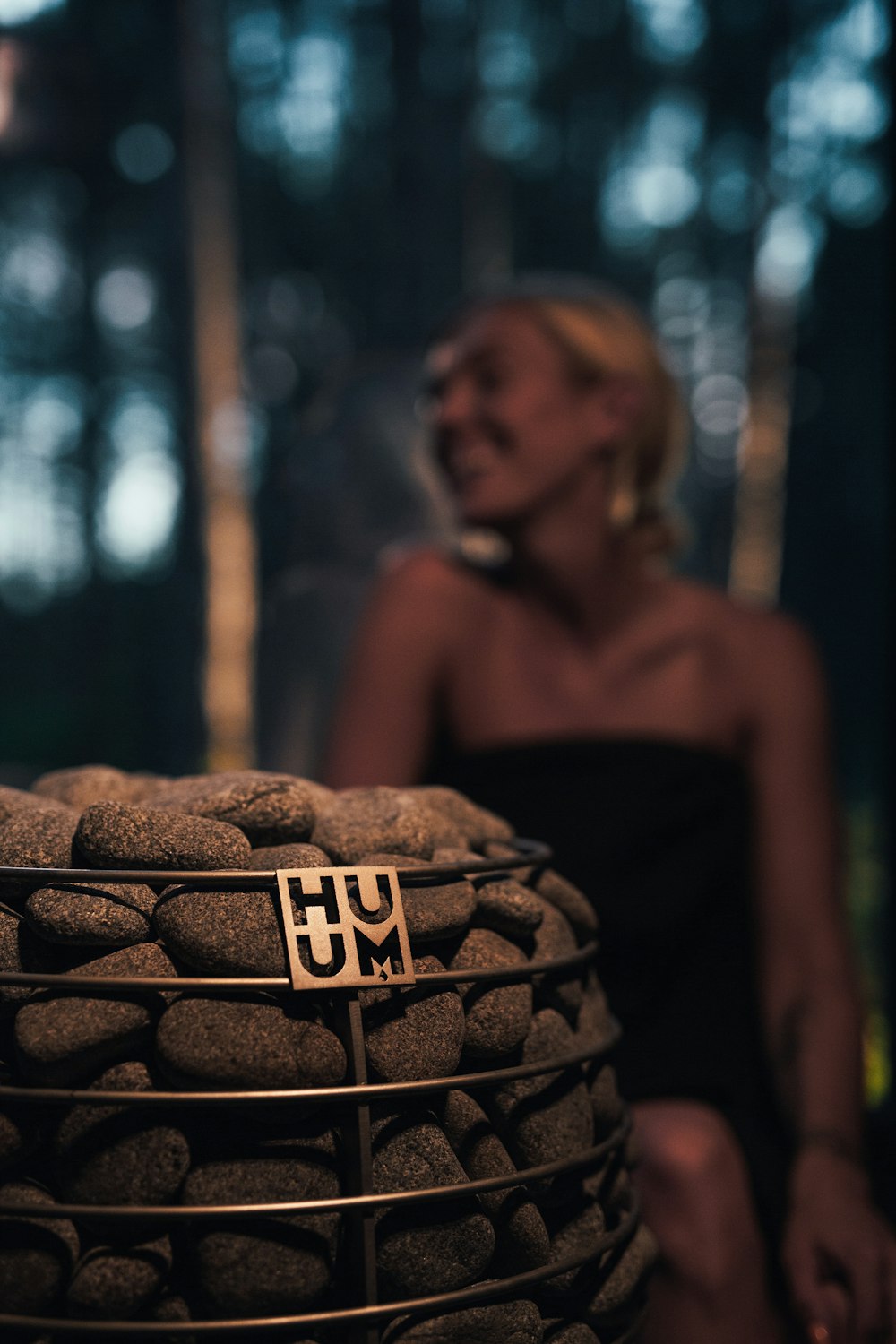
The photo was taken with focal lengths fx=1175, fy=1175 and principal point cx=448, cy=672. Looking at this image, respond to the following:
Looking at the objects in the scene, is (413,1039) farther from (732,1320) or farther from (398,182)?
(398,182)

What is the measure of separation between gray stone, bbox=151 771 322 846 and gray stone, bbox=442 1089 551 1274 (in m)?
0.12

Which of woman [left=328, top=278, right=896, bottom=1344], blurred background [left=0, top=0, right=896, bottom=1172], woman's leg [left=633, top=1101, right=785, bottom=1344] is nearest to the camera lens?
woman's leg [left=633, top=1101, right=785, bottom=1344]

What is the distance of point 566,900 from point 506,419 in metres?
0.57

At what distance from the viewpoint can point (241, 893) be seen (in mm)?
403

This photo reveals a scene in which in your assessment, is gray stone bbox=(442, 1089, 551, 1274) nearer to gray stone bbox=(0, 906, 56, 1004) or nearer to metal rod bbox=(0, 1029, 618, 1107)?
metal rod bbox=(0, 1029, 618, 1107)

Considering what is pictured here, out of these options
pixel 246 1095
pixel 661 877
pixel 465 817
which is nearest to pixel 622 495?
pixel 661 877

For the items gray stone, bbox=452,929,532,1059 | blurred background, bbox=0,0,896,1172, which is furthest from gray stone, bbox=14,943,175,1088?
blurred background, bbox=0,0,896,1172

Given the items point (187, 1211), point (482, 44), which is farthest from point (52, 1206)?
point (482, 44)

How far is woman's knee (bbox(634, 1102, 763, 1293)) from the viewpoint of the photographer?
625mm

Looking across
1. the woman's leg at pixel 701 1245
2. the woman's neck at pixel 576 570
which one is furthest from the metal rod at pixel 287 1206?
the woman's neck at pixel 576 570

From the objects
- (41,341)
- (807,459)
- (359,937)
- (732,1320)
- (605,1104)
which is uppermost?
(41,341)

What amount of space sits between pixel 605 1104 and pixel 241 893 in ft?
0.63

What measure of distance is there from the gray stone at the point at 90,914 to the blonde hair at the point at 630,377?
767 mm

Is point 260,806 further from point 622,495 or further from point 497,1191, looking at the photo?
point 622,495
